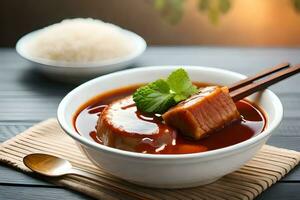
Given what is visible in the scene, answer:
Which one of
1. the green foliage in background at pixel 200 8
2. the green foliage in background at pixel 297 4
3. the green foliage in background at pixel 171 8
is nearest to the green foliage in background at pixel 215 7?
the green foliage in background at pixel 200 8

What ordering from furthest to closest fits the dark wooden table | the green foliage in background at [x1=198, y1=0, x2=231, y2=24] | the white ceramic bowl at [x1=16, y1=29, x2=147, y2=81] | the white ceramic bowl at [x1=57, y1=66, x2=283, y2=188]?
the green foliage in background at [x1=198, y1=0, x2=231, y2=24] < the white ceramic bowl at [x1=16, y1=29, x2=147, y2=81] < the dark wooden table < the white ceramic bowl at [x1=57, y1=66, x2=283, y2=188]

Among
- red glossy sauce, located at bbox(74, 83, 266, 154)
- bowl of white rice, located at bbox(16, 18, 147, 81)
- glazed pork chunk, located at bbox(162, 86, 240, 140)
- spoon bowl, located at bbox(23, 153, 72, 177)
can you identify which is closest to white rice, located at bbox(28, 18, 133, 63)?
bowl of white rice, located at bbox(16, 18, 147, 81)

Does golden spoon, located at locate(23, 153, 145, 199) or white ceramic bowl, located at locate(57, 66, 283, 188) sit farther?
golden spoon, located at locate(23, 153, 145, 199)

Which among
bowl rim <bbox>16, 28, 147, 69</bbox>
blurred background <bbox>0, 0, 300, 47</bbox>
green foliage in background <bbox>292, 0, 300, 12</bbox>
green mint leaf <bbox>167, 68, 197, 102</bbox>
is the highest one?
green mint leaf <bbox>167, 68, 197, 102</bbox>

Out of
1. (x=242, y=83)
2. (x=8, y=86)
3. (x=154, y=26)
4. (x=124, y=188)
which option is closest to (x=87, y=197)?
(x=124, y=188)

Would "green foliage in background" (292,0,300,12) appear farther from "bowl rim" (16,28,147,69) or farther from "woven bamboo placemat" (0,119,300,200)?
"woven bamboo placemat" (0,119,300,200)

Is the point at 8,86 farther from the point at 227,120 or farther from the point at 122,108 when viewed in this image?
the point at 227,120

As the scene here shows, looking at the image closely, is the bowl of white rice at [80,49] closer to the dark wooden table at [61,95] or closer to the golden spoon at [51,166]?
the dark wooden table at [61,95]

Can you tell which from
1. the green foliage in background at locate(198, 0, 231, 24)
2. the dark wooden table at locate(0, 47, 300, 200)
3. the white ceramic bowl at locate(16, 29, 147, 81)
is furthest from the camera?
the green foliage in background at locate(198, 0, 231, 24)
